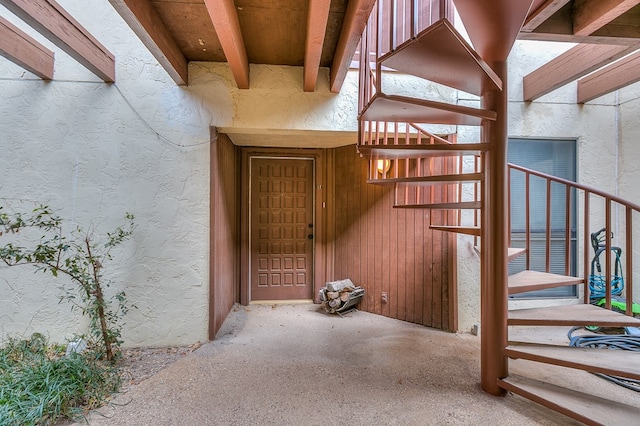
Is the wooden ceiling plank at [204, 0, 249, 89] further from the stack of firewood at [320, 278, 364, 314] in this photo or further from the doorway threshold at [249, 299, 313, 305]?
the doorway threshold at [249, 299, 313, 305]

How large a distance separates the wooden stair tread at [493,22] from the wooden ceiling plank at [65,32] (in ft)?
8.46

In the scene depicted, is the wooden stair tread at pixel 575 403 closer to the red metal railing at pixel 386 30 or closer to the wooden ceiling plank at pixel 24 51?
the red metal railing at pixel 386 30

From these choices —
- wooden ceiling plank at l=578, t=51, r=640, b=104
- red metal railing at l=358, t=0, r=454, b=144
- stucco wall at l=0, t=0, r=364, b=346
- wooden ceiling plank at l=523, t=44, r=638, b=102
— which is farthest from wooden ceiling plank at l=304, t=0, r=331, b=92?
wooden ceiling plank at l=578, t=51, r=640, b=104

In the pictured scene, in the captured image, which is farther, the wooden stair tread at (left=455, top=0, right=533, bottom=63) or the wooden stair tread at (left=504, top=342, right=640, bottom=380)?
the wooden stair tread at (left=504, top=342, right=640, bottom=380)

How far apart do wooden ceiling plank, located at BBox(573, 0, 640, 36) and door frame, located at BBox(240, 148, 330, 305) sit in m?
2.60

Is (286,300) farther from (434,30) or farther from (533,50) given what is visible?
(533,50)

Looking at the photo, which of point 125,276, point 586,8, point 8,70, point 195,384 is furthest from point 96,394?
point 586,8

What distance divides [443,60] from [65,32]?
2589 mm

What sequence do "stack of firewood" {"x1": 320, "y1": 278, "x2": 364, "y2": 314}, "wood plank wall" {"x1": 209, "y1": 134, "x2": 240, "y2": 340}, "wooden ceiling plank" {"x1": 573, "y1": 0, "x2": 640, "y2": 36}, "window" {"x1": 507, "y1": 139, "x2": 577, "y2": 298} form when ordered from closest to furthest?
"wooden ceiling plank" {"x1": 573, "y1": 0, "x2": 640, "y2": 36}
"wood plank wall" {"x1": 209, "y1": 134, "x2": 240, "y2": 340}
"window" {"x1": 507, "y1": 139, "x2": 577, "y2": 298}
"stack of firewood" {"x1": 320, "y1": 278, "x2": 364, "y2": 314}

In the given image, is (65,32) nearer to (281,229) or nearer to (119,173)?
(119,173)

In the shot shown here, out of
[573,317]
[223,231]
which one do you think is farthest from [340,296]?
[573,317]

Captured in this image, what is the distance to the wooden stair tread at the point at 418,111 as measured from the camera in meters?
1.58

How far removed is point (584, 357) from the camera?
1693mm

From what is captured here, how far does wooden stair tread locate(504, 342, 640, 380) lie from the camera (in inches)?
60.5
